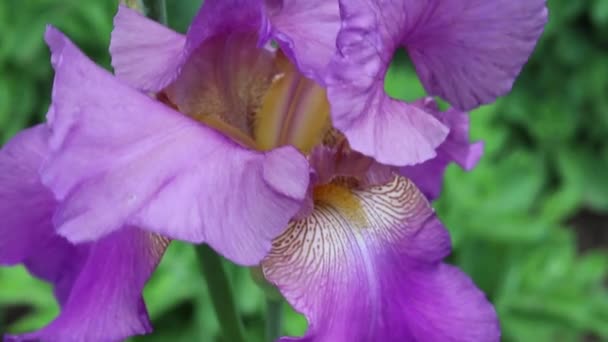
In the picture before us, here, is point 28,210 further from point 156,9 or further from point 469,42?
point 469,42

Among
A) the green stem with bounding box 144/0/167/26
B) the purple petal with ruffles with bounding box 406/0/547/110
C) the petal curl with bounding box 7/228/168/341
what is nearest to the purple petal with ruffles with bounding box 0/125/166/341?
the petal curl with bounding box 7/228/168/341

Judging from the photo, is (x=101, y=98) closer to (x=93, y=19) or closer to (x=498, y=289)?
(x=498, y=289)

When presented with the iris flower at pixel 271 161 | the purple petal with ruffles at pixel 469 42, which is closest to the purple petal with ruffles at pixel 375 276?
the iris flower at pixel 271 161

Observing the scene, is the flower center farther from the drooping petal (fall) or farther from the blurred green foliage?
the blurred green foliage

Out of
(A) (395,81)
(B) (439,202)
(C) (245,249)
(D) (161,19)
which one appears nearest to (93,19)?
(A) (395,81)

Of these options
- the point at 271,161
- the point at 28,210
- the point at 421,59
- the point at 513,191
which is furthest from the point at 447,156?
the point at 513,191

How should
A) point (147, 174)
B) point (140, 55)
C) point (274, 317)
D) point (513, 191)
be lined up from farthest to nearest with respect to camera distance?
point (513, 191), point (274, 317), point (140, 55), point (147, 174)

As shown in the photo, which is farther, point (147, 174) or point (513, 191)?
point (513, 191)
